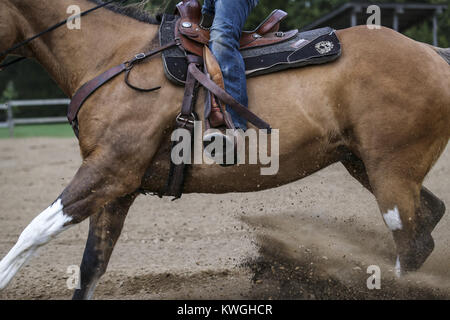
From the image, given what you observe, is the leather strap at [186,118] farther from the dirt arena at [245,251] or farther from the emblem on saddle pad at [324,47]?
the dirt arena at [245,251]

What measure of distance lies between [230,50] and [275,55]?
33 centimetres

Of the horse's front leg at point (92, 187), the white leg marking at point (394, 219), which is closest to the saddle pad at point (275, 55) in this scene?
the horse's front leg at point (92, 187)

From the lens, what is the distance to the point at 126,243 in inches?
213

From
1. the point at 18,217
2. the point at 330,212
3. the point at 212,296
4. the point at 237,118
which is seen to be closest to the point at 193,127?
the point at 237,118

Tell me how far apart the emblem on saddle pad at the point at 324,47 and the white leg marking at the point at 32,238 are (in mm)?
1956

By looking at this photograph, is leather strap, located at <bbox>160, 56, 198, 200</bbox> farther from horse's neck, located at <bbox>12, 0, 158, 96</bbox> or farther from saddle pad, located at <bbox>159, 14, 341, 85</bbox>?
horse's neck, located at <bbox>12, 0, 158, 96</bbox>

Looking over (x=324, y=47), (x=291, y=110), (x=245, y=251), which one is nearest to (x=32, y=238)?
(x=291, y=110)

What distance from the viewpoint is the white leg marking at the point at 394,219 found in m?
3.32

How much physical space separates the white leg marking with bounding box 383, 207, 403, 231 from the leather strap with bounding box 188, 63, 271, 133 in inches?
39.6

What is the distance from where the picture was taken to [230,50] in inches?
126

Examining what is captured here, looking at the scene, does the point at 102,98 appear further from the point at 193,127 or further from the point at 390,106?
the point at 390,106

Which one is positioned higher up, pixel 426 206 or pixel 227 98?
pixel 227 98

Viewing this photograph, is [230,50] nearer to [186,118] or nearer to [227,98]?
[227,98]

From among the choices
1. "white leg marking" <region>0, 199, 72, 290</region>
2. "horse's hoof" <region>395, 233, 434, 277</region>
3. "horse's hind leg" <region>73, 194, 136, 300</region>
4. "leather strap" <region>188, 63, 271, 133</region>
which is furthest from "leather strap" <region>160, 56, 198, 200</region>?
"horse's hoof" <region>395, 233, 434, 277</region>
